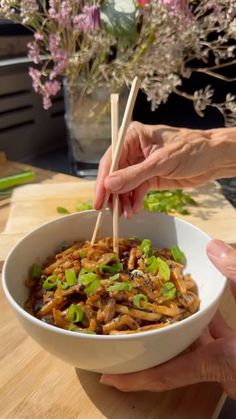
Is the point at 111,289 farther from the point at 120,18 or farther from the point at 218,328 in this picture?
the point at 120,18

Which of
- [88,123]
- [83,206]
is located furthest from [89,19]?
[83,206]

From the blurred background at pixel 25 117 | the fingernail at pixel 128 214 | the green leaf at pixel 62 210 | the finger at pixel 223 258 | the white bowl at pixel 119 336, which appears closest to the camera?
the white bowl at pixel 119 336

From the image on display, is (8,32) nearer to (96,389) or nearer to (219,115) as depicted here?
(219,115)

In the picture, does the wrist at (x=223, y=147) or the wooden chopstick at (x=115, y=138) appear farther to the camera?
the wrist at (x=223, y=147)

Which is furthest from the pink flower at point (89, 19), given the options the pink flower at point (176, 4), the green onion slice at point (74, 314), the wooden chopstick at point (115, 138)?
the green onion slice at point (74, 314)

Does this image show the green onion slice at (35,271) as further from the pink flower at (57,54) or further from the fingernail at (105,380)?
the pink flower at (57,54)

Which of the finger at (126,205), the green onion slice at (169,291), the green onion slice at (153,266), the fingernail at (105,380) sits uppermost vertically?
the finger at (126,205)

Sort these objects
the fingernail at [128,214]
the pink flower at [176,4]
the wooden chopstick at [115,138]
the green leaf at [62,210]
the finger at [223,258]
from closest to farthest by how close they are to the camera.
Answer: the finger at [223,258]
the wooden chopstick at [115,138]
the fingernail at [128,214]
the pink flower at [176,4]
the green leaf at [62,210]

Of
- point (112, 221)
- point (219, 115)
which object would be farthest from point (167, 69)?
point (219, 115)

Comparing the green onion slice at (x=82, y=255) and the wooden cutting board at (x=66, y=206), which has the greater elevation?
the green onion slice at (x=82, y=255)
